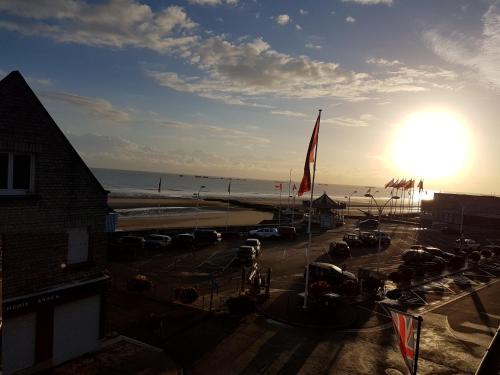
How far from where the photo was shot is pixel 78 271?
53.5 ft

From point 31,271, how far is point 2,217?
2.31 metres

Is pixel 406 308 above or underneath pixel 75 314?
underneath

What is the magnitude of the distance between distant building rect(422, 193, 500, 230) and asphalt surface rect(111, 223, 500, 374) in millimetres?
39297

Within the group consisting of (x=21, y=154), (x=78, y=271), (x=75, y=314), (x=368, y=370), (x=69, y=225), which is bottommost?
(x=368, y=370)

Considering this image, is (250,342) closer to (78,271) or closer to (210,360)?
(210,360)

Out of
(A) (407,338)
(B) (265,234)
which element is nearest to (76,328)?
(A) (407,338)

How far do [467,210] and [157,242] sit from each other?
67.5 m

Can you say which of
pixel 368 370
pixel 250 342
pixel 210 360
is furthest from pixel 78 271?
pixel 368 370

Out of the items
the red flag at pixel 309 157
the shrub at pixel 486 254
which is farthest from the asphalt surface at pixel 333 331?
the red flag at pixel 309 157

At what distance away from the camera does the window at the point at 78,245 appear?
1611 centimetres

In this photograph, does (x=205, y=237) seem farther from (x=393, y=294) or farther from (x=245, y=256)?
(x=393, y=294)

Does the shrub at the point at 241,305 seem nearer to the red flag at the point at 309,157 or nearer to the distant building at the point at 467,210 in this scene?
the red flag at the point at 309,157

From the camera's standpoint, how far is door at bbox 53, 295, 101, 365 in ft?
51.3

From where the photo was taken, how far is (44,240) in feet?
48.7
